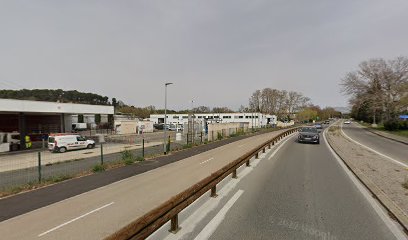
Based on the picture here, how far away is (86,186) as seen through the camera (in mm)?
10414

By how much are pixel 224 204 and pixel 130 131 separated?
51.6 meters

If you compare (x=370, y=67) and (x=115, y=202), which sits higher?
(x=370, y=67)

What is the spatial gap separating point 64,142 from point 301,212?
2600 cm

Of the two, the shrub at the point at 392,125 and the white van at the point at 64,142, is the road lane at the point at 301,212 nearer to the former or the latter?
the white van at the point at 64,142

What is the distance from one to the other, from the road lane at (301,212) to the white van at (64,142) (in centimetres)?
2256

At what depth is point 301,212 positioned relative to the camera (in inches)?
248

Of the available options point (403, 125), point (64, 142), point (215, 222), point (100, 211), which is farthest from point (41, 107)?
point (403, 125)

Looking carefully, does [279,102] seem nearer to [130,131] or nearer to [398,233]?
[130,131]

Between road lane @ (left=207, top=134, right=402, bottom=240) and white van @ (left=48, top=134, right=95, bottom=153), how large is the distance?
22.6 meters

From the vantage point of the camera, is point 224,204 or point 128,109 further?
point 128,109

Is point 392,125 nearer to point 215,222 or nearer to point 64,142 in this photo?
point 215,222

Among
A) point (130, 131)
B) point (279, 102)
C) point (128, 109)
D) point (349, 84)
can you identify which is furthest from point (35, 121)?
point (279, 102)

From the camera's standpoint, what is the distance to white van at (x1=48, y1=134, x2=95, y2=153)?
999 inches

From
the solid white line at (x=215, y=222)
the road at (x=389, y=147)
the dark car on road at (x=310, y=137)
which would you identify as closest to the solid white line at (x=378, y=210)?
the solid white line at (x=215, y=222)
